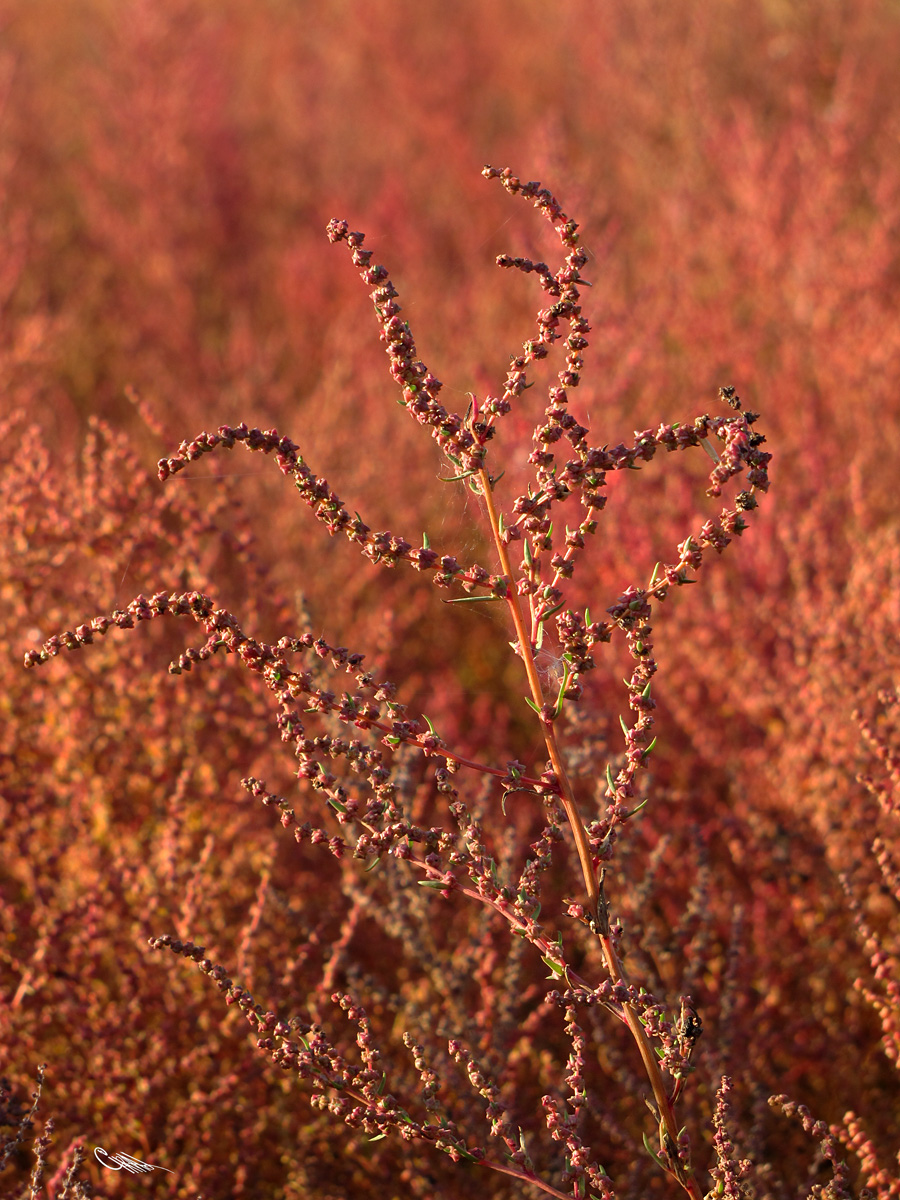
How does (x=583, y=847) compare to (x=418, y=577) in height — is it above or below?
below

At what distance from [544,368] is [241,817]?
1919mm

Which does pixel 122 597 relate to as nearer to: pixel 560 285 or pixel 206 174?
pixel 560 285

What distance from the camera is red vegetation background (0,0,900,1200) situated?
218 centimetres

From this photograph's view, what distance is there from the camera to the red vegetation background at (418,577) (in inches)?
85.7

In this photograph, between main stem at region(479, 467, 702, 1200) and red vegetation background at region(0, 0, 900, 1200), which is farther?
red vegetation background at region(0, 0, 900, 1200)

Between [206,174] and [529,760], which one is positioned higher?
[206,174]

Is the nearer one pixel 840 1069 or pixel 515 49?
pixel 840 1069

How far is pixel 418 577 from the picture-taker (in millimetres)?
4094

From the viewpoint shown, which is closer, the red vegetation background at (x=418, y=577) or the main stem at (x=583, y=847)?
the main stem at (x=583, y=847)

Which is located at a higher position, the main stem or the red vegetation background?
the red vegetation background

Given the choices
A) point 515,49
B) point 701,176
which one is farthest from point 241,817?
point 515,49

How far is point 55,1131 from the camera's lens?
7.02ft

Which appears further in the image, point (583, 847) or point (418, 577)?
point (418, 577)

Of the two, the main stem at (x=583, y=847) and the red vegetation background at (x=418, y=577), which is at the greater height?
the red vegetation background at (x=418, y=577)
